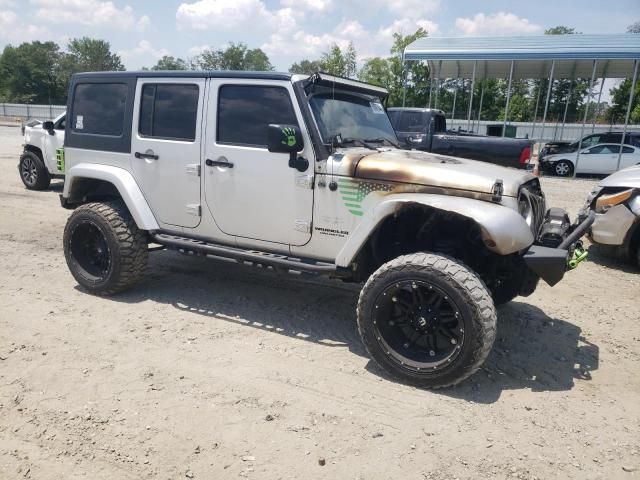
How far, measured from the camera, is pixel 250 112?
4.25 m

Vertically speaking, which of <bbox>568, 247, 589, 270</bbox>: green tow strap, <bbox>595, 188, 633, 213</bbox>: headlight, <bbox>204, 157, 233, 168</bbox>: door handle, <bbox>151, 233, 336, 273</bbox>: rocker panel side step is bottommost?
<bbox>151, 233, 336, 273</bbox>: rocker panel side step

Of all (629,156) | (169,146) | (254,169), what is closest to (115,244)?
(169,146)

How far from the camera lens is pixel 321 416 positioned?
321cm

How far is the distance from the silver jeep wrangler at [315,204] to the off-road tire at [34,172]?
6364 millimetres

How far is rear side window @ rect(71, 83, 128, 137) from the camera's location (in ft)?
16.1

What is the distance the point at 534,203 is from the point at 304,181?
176cm

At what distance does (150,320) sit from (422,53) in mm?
16817

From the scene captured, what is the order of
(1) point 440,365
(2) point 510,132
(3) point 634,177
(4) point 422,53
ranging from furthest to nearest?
(2) point 510,132
(4) point 422,53
(3) point 634,177
(1) point 440,365

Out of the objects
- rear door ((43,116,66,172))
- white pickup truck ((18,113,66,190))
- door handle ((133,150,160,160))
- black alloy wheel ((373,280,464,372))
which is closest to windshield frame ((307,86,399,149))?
black alloy wheel ((373,280,464,372))

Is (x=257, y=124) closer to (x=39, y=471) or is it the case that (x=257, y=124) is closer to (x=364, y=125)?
(x=364, y=125)

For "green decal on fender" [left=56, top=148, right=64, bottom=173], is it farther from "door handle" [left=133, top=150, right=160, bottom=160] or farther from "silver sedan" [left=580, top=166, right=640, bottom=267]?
"silver sedan" [left=580, top=166, right=640, bottom=267]

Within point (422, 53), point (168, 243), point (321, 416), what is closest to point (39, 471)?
point (321, 416)

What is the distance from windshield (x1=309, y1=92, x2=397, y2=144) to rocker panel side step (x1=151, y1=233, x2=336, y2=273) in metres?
0.97

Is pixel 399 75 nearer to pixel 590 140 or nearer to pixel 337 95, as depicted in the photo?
pixel 590 140
